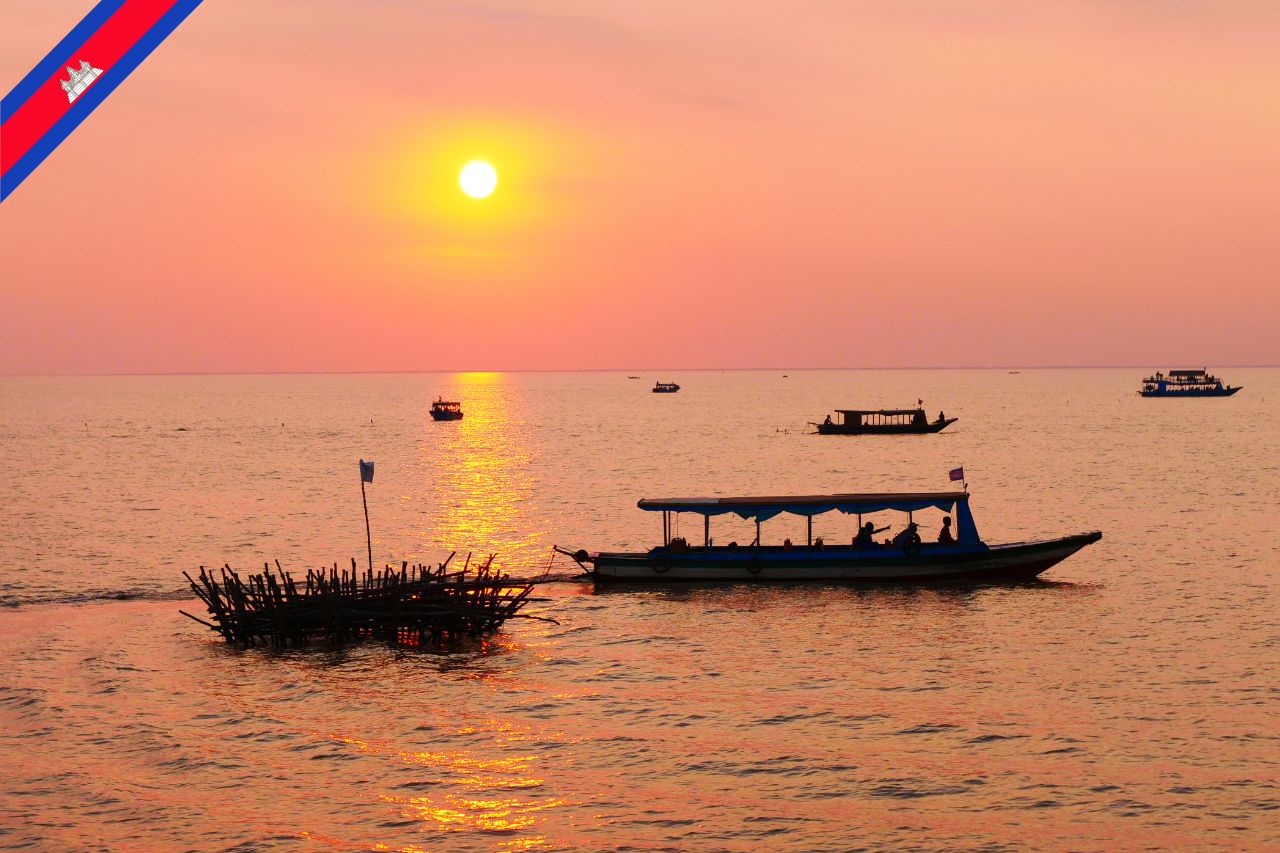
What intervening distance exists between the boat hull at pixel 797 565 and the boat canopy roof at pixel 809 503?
1.50 m

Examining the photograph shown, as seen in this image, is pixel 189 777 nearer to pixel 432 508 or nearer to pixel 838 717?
pixel 838 717

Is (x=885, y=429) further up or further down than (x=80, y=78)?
further down

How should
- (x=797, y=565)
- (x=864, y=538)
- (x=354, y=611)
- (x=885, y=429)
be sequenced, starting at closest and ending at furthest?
(x=354, y=611) → (x=797, y=565) → (x=864, y=538) → (x=885, y=429)

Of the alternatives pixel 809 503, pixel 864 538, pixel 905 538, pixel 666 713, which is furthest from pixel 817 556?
pixel 666 713

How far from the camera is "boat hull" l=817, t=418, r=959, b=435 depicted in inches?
5910

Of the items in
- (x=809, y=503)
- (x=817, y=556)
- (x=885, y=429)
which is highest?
(x=885, y=429)

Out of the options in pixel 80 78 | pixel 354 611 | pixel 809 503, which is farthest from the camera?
pixel 809 503

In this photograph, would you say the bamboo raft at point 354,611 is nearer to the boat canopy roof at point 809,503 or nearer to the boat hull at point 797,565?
the boat hull at point 797,565

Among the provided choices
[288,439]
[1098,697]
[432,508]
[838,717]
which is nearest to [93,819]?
[838,717]

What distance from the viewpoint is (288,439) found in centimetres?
16188

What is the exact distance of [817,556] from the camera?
1750 inches

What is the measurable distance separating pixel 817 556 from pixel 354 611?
17.3m

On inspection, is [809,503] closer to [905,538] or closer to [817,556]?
[817,556]

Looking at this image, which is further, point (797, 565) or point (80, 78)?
point (797, 565)
